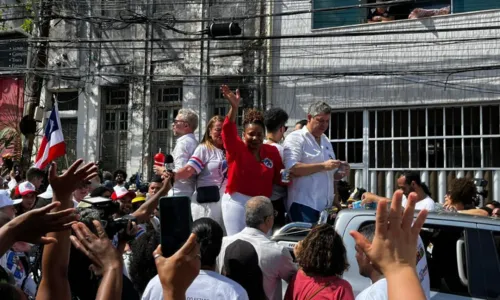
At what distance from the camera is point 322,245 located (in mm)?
4270

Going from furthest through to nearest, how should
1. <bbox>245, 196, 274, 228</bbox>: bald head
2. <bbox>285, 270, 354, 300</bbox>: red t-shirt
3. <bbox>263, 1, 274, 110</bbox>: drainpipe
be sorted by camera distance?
<bbox>263, 1, 274, 110</bbox>: drainpipe < <bbox>245, 196, 274, 228</bbox>: bald head < <bbox>285, 270, 354, 300</bbox>: red t-shirt

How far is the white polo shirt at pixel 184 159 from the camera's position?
271 inches

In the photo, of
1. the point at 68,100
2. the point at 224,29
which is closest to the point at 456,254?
the point at 224,29

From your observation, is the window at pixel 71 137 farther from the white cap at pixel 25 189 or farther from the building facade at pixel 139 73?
the white cap at pixel 25 189

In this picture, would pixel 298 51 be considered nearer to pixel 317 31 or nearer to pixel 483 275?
pixel 317 31

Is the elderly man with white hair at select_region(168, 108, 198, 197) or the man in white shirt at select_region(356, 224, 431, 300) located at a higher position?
the elderly man with white hair at select_region(168, 108, 198, 197)

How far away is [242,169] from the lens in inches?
251

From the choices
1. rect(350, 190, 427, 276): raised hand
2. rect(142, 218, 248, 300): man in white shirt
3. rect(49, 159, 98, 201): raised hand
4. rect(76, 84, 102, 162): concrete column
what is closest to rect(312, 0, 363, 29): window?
rect(76, 84, 102, 162): concrete column

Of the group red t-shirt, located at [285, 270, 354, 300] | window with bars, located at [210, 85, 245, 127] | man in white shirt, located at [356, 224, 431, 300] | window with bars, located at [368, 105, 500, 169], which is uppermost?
window with bars, located at [210, 85, 245, 127]

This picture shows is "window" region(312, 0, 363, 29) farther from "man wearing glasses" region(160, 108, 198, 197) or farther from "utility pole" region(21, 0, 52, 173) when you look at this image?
"man wearing glasses" region(160, 108, 198, 197)

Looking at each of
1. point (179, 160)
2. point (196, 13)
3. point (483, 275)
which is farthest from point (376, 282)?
point (196, 13)

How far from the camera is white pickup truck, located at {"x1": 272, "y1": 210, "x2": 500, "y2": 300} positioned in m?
5.13

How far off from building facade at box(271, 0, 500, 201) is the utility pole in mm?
6301

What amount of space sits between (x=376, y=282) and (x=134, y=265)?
5.06ft
